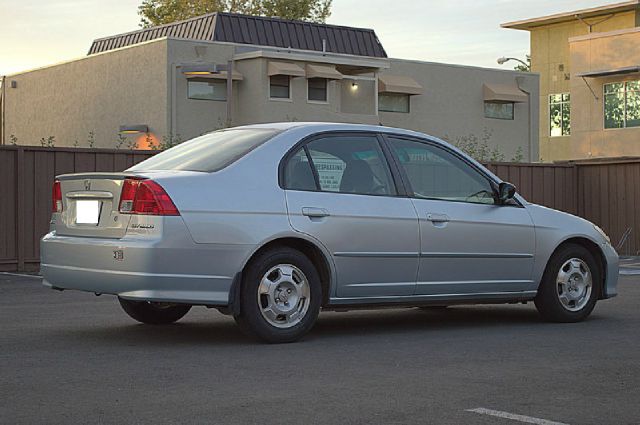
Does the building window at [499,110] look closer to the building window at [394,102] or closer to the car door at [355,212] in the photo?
the building window at [394,102]

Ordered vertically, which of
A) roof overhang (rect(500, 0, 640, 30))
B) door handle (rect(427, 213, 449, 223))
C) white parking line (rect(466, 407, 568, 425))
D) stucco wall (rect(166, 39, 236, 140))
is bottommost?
white parking line (rect(466, 407, 568, 425))

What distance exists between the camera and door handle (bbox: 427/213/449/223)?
962 centimetres

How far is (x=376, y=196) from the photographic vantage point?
9.43 metres

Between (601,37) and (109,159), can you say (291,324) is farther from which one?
(601,37)

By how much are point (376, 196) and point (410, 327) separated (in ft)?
4.16

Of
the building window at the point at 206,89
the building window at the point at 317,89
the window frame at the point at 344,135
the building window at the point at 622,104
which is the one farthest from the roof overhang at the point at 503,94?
the window frame at the point at 344,135

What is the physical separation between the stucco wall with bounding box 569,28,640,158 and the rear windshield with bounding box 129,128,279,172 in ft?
115

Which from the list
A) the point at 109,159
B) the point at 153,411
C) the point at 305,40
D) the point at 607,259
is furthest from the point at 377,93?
the point at 153,411

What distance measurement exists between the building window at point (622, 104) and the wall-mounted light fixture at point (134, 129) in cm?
1653

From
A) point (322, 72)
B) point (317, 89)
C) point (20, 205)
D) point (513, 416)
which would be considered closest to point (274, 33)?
point (317, 89)

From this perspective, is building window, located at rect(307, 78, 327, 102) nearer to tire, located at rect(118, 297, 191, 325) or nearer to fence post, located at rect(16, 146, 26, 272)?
fence post, located at rect(16, 146, 26, 272)

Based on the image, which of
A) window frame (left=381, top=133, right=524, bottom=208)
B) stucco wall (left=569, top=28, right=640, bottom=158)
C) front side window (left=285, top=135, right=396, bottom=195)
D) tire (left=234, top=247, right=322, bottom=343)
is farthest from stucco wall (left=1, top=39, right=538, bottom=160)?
tire (left=234, top=247, right=322, bottom=343)

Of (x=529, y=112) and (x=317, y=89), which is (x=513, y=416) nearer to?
(x=317, y=89)

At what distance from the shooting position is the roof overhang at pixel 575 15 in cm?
5725
